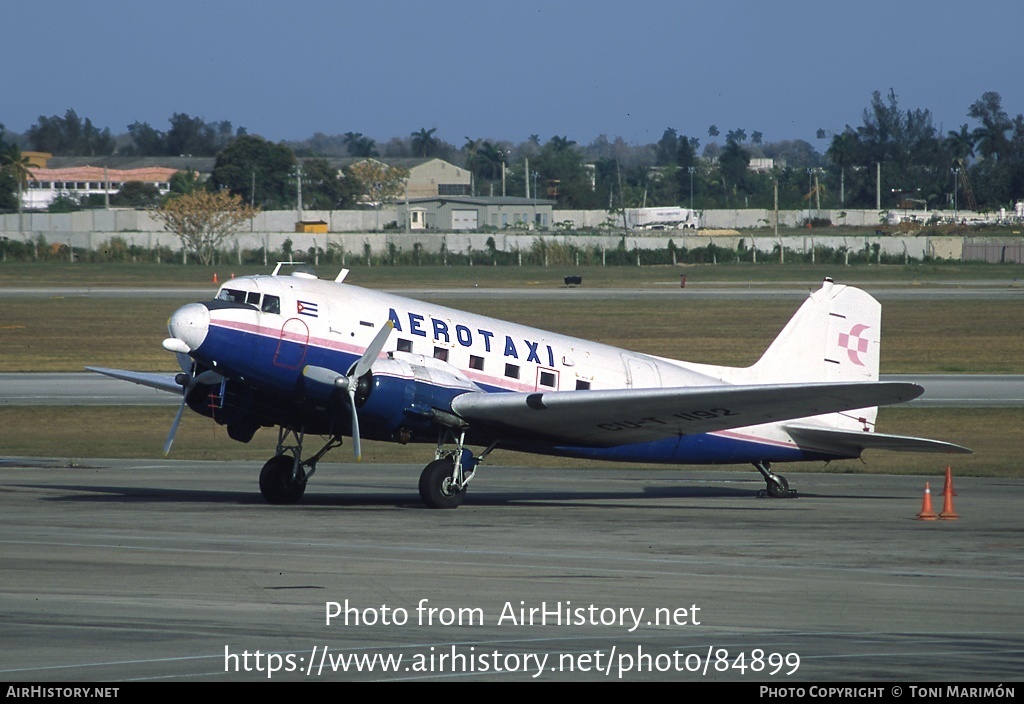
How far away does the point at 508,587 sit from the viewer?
14.3 meters

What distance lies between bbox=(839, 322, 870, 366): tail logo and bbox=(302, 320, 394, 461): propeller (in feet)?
31.3

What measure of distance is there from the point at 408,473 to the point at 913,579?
48.3ft

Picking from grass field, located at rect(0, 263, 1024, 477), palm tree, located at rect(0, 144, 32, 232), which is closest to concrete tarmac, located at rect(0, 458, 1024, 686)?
grass field, located at rect(0, 263, 1024, 477)

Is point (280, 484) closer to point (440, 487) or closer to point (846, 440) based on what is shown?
point (440, 487)

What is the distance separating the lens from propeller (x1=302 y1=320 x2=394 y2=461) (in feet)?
67.2

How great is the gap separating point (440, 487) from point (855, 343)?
9.12 m

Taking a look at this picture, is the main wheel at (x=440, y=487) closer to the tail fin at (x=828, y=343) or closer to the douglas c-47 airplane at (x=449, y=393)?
the douglas c-47 airplane at (x=449, y=393)

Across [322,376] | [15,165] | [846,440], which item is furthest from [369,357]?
[15,165]

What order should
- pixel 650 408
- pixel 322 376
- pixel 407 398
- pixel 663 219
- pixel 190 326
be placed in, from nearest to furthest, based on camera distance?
pixel 190 326 → pixel 322 376 → pixel 407 398 → pixel 650 408 → pixel 663 219

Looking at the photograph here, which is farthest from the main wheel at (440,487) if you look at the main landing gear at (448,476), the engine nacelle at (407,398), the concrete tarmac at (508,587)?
the engine nacelle at (407,398)
